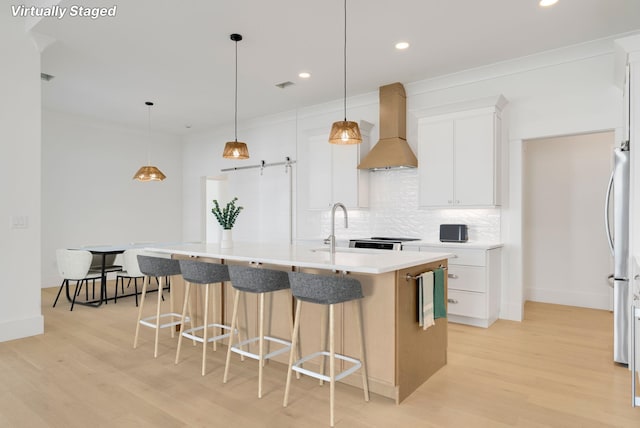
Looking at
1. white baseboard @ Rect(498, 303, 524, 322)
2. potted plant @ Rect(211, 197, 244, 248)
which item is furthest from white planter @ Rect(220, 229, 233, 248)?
white baseboard @ Rect(498, 303, 524, 322)

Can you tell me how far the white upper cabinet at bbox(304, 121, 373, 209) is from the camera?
561cm

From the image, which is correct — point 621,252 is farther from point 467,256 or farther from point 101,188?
point 101,188

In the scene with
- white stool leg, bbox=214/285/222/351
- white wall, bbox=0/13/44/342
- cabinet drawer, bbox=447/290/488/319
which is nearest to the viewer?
white stool leg, bbox=214/285/222/351

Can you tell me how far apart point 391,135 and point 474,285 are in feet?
7.32

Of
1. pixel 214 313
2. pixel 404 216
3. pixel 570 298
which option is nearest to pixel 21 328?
pixel 214 313

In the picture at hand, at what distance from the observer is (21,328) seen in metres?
3.93

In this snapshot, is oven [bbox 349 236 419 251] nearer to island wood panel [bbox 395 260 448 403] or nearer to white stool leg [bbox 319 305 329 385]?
island wood panel [bbox 395 260 448 403]

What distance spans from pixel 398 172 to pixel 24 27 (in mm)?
4583

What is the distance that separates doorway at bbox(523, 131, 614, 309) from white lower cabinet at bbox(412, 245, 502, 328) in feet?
4.80

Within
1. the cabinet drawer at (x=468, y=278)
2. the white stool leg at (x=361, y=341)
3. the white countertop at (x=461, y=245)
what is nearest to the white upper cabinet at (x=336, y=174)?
the white countertop at (x=461, y=245)

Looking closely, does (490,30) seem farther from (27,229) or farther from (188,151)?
(188,151)

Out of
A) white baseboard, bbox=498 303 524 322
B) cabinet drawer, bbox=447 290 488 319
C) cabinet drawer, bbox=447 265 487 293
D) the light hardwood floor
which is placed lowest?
the light hardwood floor

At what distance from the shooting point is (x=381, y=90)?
5.43 metres

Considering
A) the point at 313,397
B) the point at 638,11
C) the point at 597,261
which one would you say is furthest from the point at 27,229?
the point at 597,261
